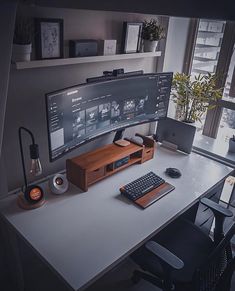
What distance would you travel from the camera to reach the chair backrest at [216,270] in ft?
3.86

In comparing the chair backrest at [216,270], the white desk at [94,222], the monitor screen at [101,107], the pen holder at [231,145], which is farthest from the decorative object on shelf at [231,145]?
the chair backrest at [216,270]

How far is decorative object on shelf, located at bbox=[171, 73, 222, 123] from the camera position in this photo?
204 cm

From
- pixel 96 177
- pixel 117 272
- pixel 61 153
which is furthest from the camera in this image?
pixel 117 272

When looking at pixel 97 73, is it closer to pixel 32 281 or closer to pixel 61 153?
pixel 61 153

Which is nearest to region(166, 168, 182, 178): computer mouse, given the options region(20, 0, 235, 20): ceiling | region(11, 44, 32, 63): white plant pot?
region(11, 44, 32, 63): white plant pot

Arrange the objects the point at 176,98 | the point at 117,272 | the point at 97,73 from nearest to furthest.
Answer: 1. the point at 97,73
2. the point at 117,272
3. the point at 176,98

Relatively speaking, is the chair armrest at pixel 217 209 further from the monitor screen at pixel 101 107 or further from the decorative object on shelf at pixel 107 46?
the decorative object on shelf at pixel 107 46

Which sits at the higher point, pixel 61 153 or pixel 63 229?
pixel 61 153

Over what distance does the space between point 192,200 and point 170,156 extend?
1.73ft

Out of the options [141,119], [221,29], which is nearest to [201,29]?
[221,29]

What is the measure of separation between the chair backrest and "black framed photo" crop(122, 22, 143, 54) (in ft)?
4.11

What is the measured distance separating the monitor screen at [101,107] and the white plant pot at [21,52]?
22cm

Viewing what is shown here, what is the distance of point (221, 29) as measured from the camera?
2096 mm

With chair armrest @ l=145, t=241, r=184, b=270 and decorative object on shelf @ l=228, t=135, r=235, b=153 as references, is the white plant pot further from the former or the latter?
decorative object on shelf @ l=228, t=135, r=235, b=153
